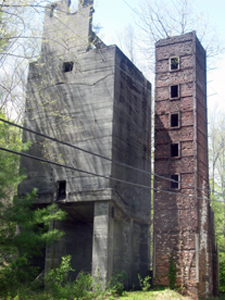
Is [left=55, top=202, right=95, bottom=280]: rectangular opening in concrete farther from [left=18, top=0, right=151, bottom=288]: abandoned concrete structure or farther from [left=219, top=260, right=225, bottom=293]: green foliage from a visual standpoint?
[left=219, top=260, right=225, bottom=293]: green foliage

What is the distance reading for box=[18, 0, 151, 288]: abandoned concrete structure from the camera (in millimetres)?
16906

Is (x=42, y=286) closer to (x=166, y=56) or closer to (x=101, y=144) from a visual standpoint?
(x=101, y=144)

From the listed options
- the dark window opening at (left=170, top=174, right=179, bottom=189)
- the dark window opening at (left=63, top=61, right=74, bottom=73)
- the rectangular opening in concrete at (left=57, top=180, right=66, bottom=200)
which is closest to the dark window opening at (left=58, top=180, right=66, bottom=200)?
the rectangular opening in concrete at (left=57, top=180, right=66, bottom=200)

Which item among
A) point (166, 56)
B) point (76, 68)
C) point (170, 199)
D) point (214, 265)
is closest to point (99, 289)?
point (170, 199)

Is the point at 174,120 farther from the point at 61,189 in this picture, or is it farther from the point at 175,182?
the point at 61,189

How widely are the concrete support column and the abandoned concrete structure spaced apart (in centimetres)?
4

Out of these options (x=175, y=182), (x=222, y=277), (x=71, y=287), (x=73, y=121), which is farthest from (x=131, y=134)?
(x=222, y=277)

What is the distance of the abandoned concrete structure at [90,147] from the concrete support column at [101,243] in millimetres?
42

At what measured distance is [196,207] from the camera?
17547mm

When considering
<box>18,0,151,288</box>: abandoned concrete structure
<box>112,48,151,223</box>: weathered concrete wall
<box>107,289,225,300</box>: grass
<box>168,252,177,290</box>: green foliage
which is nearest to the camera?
<box>107,289,225,300</box>: grass

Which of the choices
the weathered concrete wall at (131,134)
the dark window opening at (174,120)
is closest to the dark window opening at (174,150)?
the dark window opening at (174,120)

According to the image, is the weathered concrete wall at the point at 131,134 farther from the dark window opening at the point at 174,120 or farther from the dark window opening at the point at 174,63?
the dark window opening at the point at 174,63

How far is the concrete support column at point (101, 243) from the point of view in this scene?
603 inches

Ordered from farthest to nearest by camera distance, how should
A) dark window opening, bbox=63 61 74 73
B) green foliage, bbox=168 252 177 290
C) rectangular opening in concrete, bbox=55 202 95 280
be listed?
dark window opening, bbox=63 61 74 73, rectangular opening in concrete, bbox=55 202 95 280, green foliage, bbox=168 252 177 290
